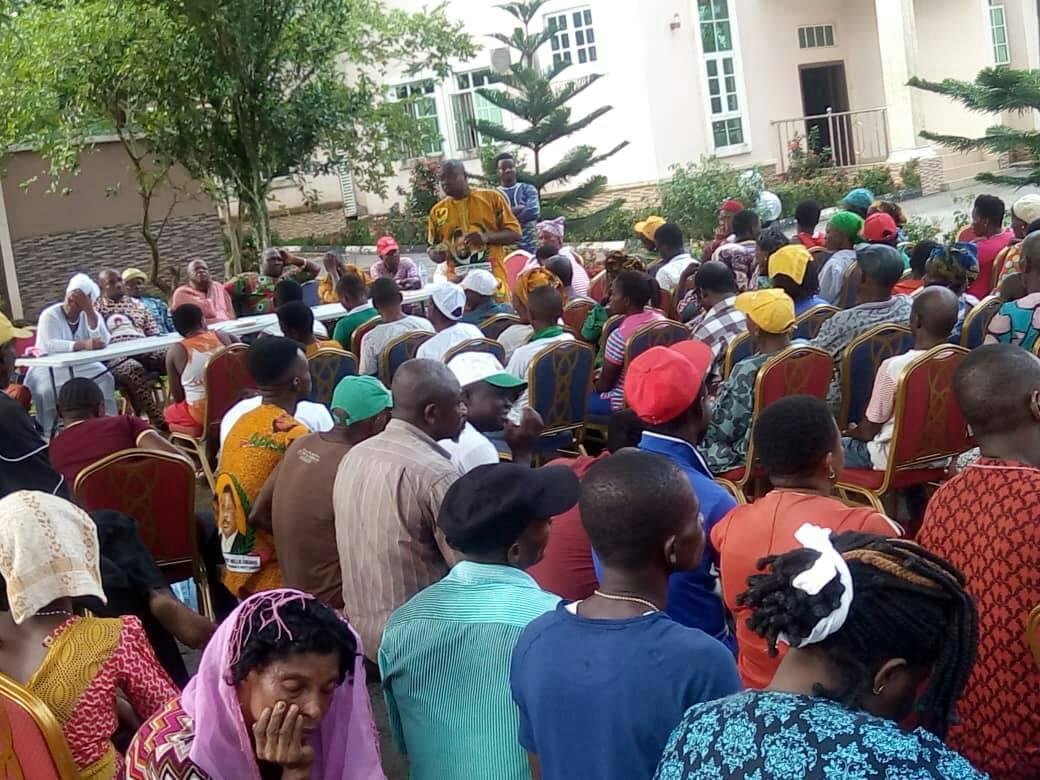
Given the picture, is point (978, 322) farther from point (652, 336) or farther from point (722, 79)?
point (722, 79)

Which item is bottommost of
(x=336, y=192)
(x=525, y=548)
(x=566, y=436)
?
(x=566, y=436)

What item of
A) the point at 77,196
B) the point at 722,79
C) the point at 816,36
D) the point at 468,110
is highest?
the point at 816,36

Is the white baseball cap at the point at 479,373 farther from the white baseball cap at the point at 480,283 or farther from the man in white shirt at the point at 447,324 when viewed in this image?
the white baseball cap at the point at 480,283

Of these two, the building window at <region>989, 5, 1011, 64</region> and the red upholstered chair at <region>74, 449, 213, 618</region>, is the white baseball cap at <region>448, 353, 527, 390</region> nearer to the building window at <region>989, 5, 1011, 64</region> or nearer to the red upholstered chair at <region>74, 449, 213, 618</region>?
the red upholstered chair at <region>74, 449, 213, 618</region>

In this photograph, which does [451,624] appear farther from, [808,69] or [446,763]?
[808,69]

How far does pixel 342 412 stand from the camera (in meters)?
3.79

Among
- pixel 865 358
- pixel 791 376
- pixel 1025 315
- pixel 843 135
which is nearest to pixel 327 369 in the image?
pixel 791 376

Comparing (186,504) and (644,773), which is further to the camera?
(186,504)

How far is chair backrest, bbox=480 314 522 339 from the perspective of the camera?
7.12 meters

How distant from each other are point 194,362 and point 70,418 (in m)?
2.16

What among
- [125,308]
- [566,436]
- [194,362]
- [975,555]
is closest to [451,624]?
[975,555]

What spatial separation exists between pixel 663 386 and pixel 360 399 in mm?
1021

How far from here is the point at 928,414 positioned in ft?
15.2

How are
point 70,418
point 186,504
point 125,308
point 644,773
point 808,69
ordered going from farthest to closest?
1. point 808,69
2. point 125,308
3. point 70,418
4. point 186,504
5. point 644,773
